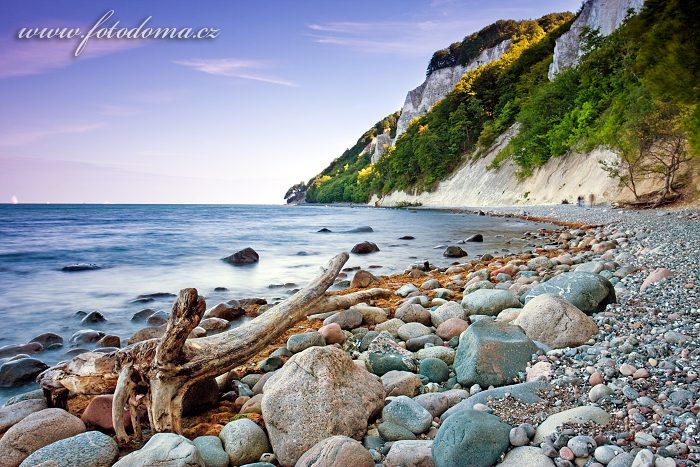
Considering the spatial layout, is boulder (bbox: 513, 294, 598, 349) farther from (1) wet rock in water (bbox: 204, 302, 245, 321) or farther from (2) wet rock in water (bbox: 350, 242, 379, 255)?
(2) wet rock in water (bbox: 350, 242, 379, 255)

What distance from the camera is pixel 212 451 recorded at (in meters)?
2.88

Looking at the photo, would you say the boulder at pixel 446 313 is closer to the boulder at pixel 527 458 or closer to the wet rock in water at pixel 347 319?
the wet rock in water at pixel 347 319

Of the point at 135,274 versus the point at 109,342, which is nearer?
the point at 109,342

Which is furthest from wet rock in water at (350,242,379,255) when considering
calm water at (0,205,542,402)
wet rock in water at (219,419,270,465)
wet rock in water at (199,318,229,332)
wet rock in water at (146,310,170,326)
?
wet rock in water at (219,419,270,465)

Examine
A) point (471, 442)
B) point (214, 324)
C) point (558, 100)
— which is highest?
point (558, 100)

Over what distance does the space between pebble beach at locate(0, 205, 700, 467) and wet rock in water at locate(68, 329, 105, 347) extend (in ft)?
3.41

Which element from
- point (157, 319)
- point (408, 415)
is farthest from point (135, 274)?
point (408, 415)

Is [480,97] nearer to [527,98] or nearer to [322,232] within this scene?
[527,98]

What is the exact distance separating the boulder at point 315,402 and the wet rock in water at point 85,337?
173 inches

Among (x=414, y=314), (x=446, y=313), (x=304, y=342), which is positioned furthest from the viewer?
(x=414, y=314)

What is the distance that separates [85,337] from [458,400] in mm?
5705

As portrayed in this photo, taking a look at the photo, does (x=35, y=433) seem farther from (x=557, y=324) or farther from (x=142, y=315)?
(x=142, y=315)

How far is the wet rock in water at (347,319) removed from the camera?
5.80 meters

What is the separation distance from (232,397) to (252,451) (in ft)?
3.65
